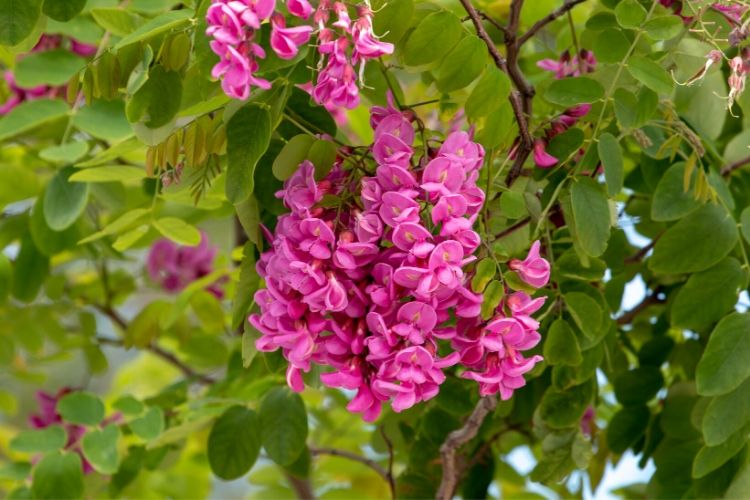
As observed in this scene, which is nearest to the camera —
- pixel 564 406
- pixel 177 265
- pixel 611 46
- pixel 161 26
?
pixel 161 26

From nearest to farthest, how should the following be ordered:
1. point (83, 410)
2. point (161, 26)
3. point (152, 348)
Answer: point (161, 26) → point (83, 410) → point (152, 348)

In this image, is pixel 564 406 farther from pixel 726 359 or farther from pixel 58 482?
pixel 58 482

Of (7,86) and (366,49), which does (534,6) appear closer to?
(366,49)

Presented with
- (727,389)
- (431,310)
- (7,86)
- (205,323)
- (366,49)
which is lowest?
(205,323)

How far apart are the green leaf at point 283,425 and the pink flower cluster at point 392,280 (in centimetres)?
30

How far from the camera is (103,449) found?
1124 mm

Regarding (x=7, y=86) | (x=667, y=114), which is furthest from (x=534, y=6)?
(x=7, y=86)

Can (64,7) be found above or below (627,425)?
above

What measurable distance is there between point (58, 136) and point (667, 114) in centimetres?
72

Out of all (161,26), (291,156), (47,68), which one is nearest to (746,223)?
(291,156)

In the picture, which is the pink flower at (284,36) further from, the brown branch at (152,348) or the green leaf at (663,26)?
the brown branch at (152,348)

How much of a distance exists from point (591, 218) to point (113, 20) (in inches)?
17.8

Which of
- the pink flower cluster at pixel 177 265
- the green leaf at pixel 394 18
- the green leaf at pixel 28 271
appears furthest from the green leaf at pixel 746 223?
the pink flower cluster at pixel 177 265

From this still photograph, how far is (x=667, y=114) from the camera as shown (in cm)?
89
